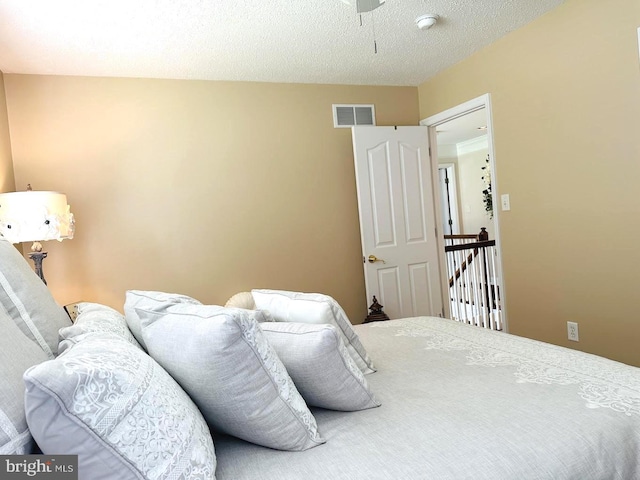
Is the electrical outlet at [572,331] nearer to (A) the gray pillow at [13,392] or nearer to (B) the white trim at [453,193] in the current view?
(A) the gray pillow at [13,392]

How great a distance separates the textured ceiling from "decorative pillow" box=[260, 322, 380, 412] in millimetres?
2109

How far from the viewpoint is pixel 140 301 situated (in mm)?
1458

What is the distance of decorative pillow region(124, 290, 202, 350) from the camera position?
4.56 feet

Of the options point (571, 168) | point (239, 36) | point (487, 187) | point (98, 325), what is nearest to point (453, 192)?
point (487, 187)

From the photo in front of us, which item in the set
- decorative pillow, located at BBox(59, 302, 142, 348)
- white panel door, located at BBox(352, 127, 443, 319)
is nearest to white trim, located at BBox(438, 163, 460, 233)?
white panel door, located at BBox(352, 127, 443, 319)

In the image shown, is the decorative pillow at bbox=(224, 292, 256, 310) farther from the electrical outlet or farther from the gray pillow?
the gray pillow

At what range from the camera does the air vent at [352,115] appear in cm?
428

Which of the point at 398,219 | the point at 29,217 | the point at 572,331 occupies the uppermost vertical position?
the point at 29,217

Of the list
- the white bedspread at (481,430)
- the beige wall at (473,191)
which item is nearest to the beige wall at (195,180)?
the white bedspread at (481,430)

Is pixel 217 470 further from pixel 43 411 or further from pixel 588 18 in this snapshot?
pixel 588 18

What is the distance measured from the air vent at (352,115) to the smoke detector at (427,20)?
130 centimetres

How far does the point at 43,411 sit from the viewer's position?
775mm

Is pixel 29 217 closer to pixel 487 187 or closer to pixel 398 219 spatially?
pixel 398 219

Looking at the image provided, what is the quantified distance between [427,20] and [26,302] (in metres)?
2.81
